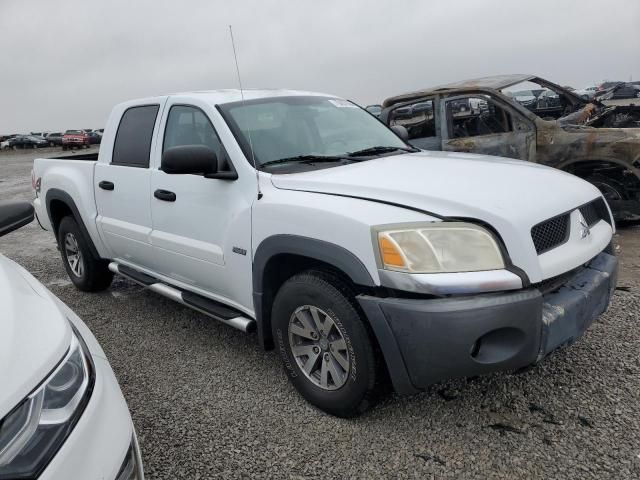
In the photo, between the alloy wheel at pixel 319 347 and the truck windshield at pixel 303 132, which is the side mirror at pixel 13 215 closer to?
the truck windshield at pixel 303 132

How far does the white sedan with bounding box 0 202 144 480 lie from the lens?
1358 mm

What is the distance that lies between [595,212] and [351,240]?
154 centimetres

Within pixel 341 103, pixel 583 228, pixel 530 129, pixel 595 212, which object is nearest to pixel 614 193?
pixel 530 129

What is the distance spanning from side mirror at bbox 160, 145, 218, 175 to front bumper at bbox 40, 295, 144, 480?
1.39 m

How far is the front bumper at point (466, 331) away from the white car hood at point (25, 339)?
48.9 inches

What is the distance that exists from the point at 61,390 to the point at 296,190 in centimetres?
156

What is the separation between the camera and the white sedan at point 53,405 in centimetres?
136

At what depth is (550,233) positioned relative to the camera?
247 centimetres

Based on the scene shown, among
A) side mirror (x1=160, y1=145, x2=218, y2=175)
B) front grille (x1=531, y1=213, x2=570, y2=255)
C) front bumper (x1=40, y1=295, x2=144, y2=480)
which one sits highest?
side mirror (x1=160, y1=145, x2=218, y2=175)

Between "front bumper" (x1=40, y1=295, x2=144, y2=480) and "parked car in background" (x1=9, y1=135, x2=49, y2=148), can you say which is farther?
"parked car in background" (x1=9, y1=135, x2=49, y2=148)

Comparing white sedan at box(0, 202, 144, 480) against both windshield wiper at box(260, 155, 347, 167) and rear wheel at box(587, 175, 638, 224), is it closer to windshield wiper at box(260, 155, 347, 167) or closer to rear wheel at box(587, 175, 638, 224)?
windshield wiper at box(260, 155, 347, 167)

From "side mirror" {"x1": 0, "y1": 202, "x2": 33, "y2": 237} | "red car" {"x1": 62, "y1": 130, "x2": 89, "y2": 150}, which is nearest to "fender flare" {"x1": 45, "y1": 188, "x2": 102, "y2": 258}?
"side mirror" {"x1": 0, "y1": 202, "x2": 33, "y2": 237}

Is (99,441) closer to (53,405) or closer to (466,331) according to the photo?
(53,405)

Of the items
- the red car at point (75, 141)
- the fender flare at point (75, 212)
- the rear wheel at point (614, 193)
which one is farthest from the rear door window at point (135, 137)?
the red car at point (75, 141)
